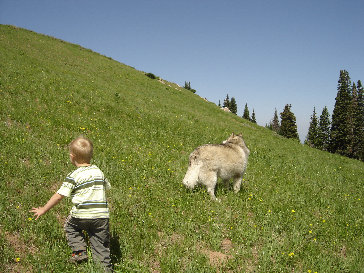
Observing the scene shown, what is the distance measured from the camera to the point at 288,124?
74.8 metres

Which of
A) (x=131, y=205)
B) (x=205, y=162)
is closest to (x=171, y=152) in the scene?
(x=205, y=162)

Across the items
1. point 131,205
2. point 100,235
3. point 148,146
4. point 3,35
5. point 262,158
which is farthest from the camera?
point 3,35

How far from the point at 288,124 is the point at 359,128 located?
18.8 meters

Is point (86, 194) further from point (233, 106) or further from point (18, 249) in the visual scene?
point (233, 106)

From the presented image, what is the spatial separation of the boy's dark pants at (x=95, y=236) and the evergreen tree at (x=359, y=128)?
6969cm

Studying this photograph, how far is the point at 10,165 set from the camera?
6582 millimetres

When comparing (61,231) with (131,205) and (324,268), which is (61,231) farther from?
(324,268)

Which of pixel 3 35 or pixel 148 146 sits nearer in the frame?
pixel 148 146

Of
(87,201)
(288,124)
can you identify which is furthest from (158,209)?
(288,124)

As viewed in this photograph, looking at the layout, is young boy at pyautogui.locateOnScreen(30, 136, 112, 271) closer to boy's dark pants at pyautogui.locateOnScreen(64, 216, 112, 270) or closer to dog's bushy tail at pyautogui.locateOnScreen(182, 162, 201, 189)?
boy's dark pants at pyautogui.locateOnScreen(64, 216, 112, 270)

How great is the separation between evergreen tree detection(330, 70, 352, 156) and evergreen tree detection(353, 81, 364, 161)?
171 cm

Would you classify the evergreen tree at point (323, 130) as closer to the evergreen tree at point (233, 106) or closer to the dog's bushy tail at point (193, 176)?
the evergreen tree at point (233, 106)

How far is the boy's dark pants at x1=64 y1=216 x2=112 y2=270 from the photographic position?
4.02 meters

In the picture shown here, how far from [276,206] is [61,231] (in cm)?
586
